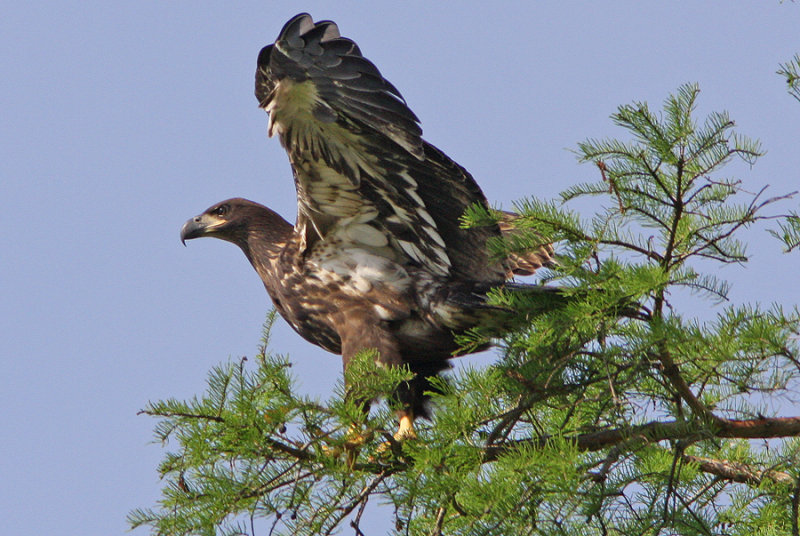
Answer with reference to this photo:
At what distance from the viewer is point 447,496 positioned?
110 inches

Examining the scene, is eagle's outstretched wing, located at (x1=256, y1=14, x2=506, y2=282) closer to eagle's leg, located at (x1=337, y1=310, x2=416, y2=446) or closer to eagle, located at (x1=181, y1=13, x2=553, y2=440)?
eagle, located at (x1=181, y1=13, x2=553, y2=440)

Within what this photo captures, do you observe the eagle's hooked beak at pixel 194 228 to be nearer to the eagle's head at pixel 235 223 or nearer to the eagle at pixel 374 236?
the eagle's head at pixel 235 223

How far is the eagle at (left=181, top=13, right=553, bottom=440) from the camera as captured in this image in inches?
154

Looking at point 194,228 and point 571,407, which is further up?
point 194,228

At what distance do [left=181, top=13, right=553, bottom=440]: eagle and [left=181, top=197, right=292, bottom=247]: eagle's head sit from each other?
25 centimetres

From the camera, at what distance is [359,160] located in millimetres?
4234

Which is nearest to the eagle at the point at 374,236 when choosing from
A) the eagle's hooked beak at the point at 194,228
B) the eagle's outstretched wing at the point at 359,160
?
the eagle's outstretched wing at the point at 359,160

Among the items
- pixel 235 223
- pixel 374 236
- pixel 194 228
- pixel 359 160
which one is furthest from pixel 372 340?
pixel 194 228

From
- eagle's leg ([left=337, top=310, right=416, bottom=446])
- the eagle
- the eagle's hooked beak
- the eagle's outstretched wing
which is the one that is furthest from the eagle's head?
eagle's leg ([left=337, top=310, right=416, bottom=446])

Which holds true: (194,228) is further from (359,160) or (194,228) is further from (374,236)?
(359,160)

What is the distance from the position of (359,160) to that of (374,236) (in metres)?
0.47

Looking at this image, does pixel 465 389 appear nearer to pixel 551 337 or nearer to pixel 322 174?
pixel 551 337

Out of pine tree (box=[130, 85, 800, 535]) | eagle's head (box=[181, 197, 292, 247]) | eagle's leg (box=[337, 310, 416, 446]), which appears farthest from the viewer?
eagle's head (box=[181, 197, 292, 247])

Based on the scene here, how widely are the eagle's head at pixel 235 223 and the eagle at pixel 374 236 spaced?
253 mm
